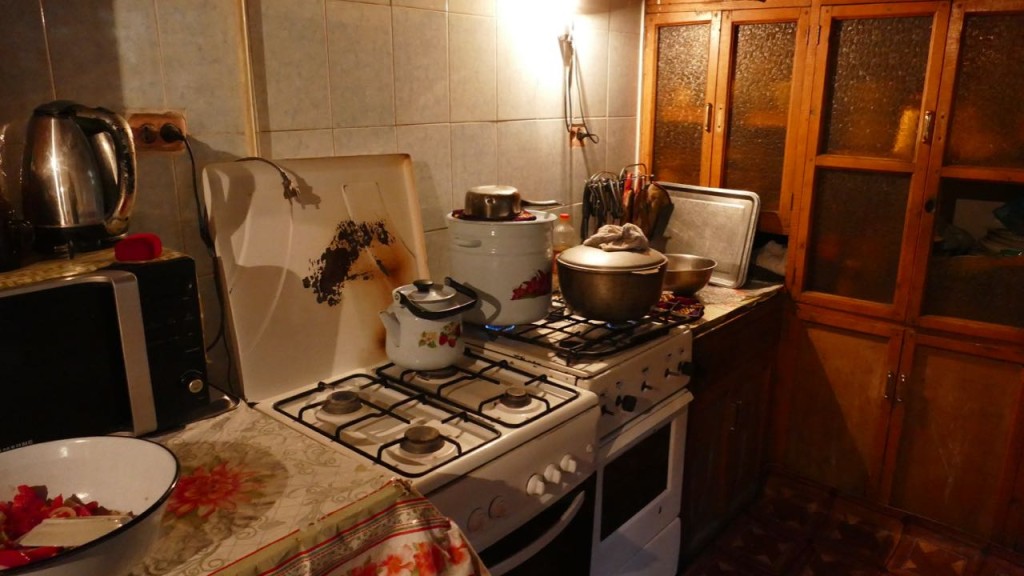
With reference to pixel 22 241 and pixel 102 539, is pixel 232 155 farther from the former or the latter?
pixel 102 539

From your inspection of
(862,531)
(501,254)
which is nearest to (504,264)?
(501,254)

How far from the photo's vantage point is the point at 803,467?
2.44 m

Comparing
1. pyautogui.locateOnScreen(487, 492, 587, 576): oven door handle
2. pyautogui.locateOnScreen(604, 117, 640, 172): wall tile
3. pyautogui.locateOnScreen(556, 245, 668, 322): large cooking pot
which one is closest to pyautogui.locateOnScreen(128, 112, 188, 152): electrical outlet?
pyautogui.locateOnScreen(556, 245, 668, 322): large cooking pot

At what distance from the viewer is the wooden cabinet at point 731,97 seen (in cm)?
222

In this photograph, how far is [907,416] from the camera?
221cm

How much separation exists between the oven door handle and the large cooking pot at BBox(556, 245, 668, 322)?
1.40ft

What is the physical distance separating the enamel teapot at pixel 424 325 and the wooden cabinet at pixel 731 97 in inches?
49.5

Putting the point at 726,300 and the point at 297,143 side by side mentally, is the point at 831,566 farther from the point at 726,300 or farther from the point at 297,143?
the point at 297,143

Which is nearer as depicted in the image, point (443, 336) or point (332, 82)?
point (443, 336)

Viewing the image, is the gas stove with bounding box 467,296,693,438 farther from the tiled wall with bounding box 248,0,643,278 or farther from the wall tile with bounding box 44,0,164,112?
the wall tile with bounding box 44,0,164,112

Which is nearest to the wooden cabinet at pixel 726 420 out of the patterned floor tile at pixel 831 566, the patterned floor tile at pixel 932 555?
the patterned floor tile at pixel 831 566

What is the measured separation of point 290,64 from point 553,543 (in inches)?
43.2

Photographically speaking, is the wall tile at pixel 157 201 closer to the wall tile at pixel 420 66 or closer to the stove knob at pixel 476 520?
the wall tile at pixel 420 66

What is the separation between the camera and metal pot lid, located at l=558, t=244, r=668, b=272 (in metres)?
1.61
